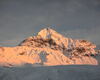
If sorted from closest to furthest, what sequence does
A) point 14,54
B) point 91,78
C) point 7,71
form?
point 91,78
point 7,71
point 14,54

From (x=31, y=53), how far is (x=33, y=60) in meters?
11.6

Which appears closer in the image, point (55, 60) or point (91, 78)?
point (91, 78)

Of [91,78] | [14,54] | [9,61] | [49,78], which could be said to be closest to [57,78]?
[49,78]

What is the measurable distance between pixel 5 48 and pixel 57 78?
159793 mm

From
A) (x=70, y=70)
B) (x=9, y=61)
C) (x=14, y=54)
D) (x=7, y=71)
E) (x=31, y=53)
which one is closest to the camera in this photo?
(x=70, y=70)

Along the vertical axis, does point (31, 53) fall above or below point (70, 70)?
above

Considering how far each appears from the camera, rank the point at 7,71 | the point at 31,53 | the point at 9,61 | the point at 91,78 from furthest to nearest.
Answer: the point at 31,53
the point at 9,61
the point at 7,71
the point at 91,78

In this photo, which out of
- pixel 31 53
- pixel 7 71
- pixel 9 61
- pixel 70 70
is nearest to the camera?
pixel 70 70

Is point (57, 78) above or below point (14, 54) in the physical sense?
below

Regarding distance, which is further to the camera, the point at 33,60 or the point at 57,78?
the point at 33,60

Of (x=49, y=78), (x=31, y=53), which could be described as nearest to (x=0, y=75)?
(x=49, y=78)

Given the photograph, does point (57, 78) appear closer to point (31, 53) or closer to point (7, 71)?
point (7, 71)

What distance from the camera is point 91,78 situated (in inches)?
183

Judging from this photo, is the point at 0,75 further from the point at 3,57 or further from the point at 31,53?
the point at 31,53
